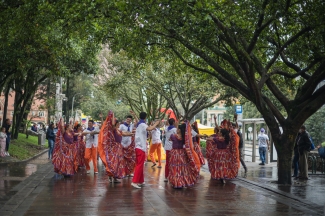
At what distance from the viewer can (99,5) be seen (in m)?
13.6

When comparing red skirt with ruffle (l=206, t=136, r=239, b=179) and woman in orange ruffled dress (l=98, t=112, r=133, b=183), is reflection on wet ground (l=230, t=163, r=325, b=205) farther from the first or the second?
woman in orange ruffled dress (l=98, t=112, r=133, b=183)

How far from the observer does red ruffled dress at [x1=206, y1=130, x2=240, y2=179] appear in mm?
15367

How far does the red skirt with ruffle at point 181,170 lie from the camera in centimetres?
1358

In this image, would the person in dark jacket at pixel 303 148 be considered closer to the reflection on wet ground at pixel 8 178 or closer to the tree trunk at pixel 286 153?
the tree trunk at pixel 286 153

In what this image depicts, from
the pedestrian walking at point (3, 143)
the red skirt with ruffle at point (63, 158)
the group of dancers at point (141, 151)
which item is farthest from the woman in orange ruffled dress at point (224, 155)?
the pedestrian walking at point (3, 143)

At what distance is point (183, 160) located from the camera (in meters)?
13.8

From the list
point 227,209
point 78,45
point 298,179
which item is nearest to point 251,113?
point 78,45

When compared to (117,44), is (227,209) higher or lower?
lower

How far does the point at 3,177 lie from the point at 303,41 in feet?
31.8

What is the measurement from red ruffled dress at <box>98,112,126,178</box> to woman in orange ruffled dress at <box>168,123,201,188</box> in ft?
5.44

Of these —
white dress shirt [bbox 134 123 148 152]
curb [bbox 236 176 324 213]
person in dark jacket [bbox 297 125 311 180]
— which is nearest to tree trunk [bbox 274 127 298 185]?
curb [bbox 236 176 324 213]

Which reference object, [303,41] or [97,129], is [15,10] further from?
[303,41]

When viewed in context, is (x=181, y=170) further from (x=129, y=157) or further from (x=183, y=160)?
(x=129, y=157)

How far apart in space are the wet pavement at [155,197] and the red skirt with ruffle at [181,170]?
0.73ft
